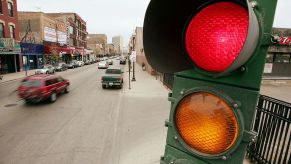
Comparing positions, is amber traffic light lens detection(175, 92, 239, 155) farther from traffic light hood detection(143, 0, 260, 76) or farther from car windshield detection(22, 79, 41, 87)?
car windshield detection(22, 79, 41, 87)

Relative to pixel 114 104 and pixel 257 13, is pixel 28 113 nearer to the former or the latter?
pixel 114 104

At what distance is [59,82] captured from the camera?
44.6ft

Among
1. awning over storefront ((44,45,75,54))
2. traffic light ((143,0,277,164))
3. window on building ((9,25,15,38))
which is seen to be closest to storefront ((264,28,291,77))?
traffic light ((143,0,277,164))

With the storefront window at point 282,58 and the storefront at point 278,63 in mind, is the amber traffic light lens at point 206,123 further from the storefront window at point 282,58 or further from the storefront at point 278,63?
the storefront window at point 282,58

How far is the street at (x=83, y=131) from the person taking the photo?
602 cm

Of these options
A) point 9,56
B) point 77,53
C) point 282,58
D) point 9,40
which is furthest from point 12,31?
point 282,58

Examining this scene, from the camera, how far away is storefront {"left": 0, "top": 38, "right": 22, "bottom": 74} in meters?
25.7

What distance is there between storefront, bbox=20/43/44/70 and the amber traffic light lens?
34496 mm

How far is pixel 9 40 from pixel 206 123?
32361 mm

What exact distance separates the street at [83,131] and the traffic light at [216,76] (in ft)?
15.6

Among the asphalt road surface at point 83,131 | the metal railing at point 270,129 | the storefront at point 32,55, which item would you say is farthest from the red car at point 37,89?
the storefront at point 32,55

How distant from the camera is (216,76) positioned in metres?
0.95

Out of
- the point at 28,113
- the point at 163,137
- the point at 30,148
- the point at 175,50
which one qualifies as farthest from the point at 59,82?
the point at 175,50

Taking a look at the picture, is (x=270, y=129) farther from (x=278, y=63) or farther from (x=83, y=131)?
(x=278, y=63)
